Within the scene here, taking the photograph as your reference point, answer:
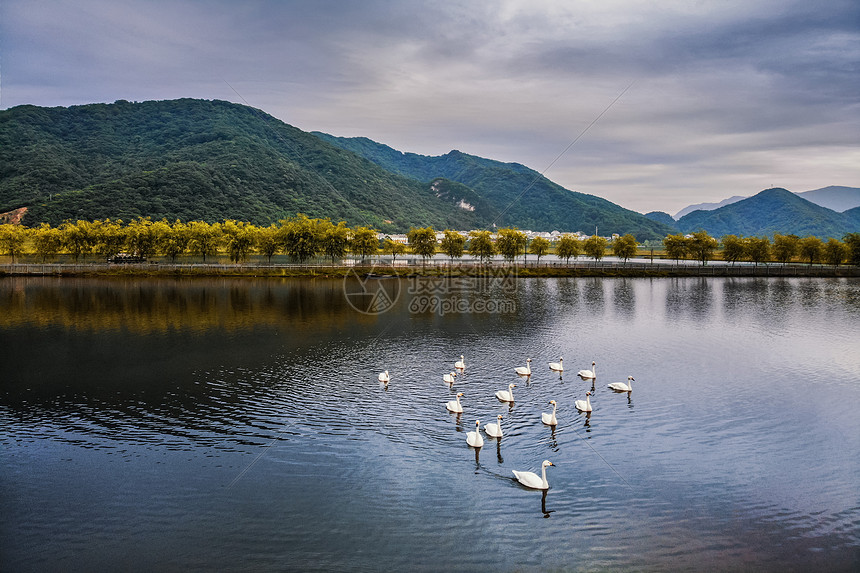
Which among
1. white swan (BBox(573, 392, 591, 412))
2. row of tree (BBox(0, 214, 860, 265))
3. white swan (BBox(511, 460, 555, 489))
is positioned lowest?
white swan (BBox(511, 460, 555, 489))

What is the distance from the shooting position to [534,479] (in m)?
20.2

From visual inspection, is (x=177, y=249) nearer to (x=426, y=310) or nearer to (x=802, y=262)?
(x=426, y=310)

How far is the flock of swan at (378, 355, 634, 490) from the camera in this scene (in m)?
20.3

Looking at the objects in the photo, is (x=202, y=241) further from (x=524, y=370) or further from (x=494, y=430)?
(x=494, y=430)

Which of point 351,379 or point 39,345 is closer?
point 351,379

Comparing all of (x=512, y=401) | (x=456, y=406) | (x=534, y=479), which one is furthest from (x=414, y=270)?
(x=534, y=479)

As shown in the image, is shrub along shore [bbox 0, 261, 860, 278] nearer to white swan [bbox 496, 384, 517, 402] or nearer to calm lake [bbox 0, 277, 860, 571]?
calm lake [bbox 0, 277, 860, 571]

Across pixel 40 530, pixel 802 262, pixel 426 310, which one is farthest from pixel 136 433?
pixel 802 262

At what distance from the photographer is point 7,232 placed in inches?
4407

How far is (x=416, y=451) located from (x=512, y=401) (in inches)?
331

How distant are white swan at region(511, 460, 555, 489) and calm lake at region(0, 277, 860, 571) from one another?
0.31 meters

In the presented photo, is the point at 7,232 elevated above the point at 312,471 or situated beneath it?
elevated above

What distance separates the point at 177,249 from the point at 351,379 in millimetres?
97575

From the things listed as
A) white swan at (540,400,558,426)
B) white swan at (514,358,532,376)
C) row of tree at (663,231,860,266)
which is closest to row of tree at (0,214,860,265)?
row of tree at (663,231,860,266)
